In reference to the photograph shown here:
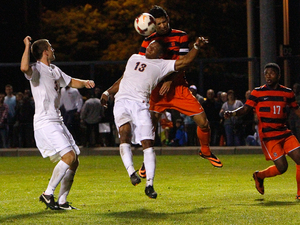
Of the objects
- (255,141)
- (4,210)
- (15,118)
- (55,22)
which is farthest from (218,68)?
(55,22)

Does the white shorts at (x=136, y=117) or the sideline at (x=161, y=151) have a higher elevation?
the white shorts at (x=136, y=117)

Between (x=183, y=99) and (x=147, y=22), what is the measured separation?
1661mm

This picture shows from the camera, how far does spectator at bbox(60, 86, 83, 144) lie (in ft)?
60.7

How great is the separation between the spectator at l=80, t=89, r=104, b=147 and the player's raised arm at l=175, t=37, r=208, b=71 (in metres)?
10.2

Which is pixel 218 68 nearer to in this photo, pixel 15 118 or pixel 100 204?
pixel 15 118

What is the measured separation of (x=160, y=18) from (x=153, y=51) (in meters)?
0.88

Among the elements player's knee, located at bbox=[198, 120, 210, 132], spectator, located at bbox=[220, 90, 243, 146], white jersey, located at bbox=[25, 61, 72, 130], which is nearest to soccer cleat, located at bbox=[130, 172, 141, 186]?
white jersey, located at bbox=[25, 61, 72, 130]

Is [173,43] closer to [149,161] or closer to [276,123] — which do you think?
[276,123]

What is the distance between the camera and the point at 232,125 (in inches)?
718

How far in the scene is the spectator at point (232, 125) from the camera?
17.7 meters

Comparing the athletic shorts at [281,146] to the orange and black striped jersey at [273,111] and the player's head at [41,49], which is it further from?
the player's head at [41,49]

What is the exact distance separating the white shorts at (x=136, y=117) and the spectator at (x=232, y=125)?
31.3 feet

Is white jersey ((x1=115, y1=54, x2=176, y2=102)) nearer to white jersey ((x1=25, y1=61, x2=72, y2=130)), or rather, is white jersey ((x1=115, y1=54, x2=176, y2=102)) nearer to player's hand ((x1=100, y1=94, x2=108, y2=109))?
player's hand ((x1=100, y1=94, x2=108, y2=109))

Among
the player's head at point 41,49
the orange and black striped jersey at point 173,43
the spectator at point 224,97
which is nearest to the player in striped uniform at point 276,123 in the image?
the orange and black striped jersey at point 173,43
